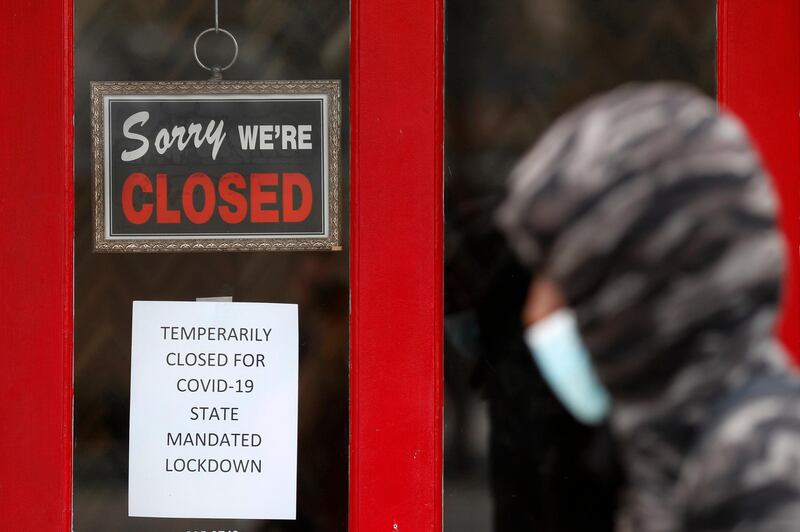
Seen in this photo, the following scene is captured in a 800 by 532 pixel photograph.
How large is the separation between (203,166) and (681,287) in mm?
2060

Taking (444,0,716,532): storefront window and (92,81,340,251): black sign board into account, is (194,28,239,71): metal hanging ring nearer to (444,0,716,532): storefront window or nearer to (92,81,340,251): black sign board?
(92,81,340,251): black sign board

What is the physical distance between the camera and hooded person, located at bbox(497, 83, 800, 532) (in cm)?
100

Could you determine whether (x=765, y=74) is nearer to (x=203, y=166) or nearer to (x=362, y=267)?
(x=362, y=267)

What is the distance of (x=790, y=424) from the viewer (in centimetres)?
100

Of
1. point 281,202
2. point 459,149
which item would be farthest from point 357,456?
point 459,149

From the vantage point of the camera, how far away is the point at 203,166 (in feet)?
9.30

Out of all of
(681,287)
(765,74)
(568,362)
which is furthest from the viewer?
(765,74)

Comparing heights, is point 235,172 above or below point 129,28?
below

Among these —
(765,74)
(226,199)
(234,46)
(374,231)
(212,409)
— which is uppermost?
(234,46)

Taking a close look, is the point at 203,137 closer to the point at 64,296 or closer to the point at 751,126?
the point at 64,296

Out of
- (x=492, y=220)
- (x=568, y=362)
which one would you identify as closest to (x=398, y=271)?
(x=492, y=220)

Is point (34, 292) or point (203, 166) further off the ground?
point (203, 166)

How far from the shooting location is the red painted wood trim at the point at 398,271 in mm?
2783

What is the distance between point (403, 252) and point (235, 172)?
57 cm
